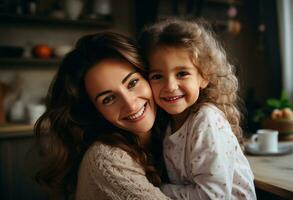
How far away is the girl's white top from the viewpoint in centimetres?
96

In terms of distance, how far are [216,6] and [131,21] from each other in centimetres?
94

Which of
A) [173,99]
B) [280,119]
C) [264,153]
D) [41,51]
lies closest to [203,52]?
[173,99]

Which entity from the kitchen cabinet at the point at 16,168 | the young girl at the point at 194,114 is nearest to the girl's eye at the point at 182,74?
the young girl at the point at 194,114

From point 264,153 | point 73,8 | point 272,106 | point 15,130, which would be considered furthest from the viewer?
point 73,8

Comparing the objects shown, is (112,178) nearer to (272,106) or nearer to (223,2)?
(272,106)

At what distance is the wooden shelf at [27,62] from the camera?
274cm

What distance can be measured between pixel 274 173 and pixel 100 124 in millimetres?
687

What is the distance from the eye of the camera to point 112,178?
3.24 ft

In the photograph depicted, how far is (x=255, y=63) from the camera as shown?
389 centimetres

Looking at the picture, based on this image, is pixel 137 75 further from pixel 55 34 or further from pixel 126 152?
pixel 55 34

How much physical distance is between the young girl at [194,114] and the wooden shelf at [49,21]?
75.1 inches

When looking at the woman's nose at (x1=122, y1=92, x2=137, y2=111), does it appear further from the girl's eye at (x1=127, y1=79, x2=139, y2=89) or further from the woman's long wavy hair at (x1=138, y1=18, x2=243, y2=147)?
the woman's long wavy hair at (x1=138, y1=18, x2=243, y2=147)

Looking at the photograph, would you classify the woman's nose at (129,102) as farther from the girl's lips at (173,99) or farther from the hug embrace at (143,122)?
the girl's lips at (173,99)

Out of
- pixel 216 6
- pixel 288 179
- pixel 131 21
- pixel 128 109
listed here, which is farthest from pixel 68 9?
pixel 288 179
